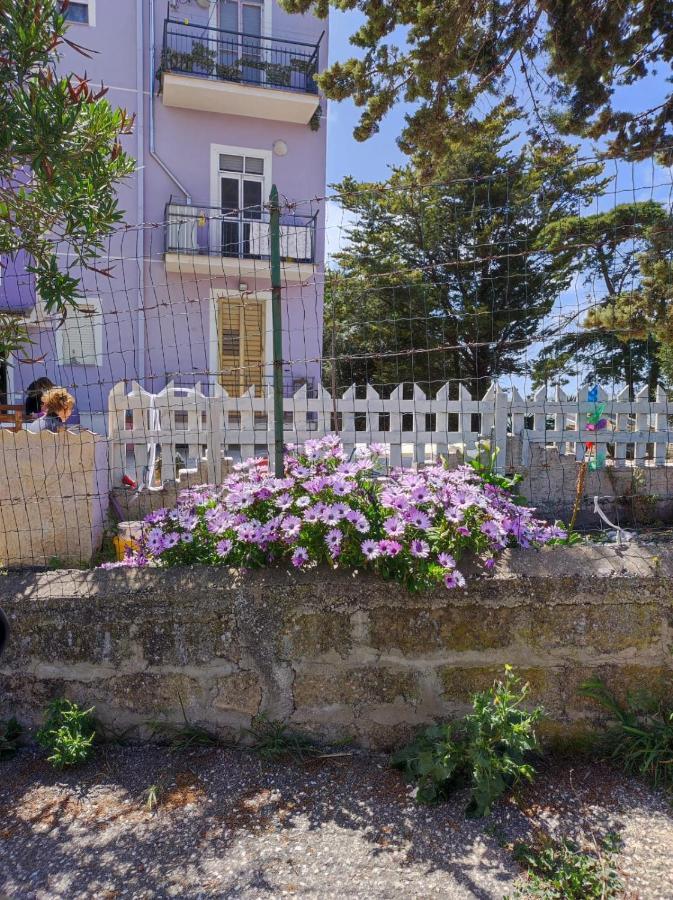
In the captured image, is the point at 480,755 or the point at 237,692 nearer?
the point at 480,755

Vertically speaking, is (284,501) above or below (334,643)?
above

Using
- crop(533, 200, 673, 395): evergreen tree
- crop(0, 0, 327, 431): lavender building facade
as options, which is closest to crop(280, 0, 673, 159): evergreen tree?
crop(533, 200, 673, 395): evergreen tree

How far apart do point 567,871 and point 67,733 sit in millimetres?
1860

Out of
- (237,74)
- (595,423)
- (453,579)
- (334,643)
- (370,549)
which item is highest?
(237,74)

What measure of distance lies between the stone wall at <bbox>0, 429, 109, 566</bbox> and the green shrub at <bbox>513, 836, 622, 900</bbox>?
11.0 ft

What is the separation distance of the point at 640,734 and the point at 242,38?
14621 mm

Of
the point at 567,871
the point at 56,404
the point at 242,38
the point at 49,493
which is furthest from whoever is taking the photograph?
the point at 242,38

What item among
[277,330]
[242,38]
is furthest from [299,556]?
[242,38]

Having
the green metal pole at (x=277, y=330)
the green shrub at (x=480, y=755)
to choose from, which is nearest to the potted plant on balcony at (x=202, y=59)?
the green metal pole at (x=277, y=330)

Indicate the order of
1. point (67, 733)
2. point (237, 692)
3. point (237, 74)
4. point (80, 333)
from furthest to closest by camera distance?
1. point (237, 74)
2. point (80, 333)
3. point (237, 692)
4. point (67, 733)

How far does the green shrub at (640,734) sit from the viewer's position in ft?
7.59

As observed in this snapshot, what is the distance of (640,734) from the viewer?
2.40m

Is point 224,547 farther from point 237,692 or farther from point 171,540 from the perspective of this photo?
point 237,692

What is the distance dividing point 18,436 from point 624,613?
12.3ft
